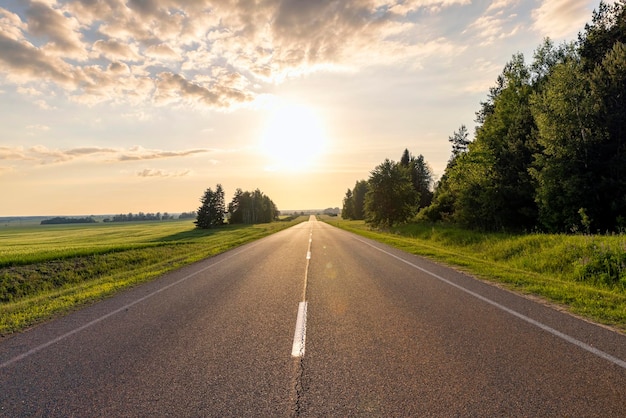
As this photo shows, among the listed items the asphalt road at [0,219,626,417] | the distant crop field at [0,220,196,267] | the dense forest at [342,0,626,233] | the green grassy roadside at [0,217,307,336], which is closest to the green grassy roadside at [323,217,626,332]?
the asphalt road at [0,219,626,417]

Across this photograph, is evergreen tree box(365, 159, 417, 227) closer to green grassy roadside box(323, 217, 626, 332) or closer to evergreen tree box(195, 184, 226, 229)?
green grassy roadside box(323, 217, 626, 332)

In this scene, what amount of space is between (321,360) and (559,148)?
2121cm

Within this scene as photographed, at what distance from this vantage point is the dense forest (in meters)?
18.1

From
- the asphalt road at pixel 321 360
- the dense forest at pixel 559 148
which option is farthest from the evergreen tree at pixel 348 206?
the asphalt road at pixel 321 360

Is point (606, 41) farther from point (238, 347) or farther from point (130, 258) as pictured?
point (130, 258)

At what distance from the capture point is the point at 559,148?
62.5 ft

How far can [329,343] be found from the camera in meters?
4.86

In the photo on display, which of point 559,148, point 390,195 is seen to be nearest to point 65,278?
point 559,148

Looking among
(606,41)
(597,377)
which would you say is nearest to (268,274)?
(597,377)

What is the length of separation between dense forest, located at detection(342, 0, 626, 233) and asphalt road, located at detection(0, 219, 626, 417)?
1374cm

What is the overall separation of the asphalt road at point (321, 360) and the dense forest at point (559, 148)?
1374 cm

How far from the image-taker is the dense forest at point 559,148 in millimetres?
18109

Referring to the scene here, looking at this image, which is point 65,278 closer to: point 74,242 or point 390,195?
point 74,242

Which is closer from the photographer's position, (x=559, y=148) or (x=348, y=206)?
(x=559, y=148)
